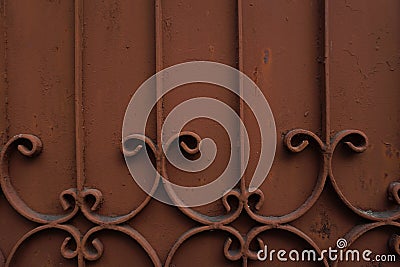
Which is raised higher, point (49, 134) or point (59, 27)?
point (59, 27)

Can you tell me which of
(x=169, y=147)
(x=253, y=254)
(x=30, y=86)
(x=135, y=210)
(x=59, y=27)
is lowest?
(x=253, y=254)

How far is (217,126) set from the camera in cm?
114

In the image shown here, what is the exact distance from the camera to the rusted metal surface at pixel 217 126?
113cm


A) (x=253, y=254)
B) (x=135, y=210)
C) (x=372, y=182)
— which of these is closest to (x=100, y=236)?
(x=135, y=210)

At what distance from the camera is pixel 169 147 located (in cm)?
113

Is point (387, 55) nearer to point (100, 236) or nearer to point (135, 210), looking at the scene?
point (135, 210)

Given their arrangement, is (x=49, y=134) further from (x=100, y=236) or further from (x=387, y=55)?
(x=387, y=55)

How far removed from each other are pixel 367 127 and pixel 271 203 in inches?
13.2

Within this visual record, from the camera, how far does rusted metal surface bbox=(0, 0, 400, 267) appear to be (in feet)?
3.70

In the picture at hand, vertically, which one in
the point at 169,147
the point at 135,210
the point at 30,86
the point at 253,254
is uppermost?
the point at 30,86

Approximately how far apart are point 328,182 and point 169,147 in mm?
440

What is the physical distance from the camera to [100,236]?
1140 mm

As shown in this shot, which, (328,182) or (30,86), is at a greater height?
(30,86)

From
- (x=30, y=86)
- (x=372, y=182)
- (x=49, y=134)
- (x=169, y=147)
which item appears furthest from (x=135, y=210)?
(x=372, y=182)
